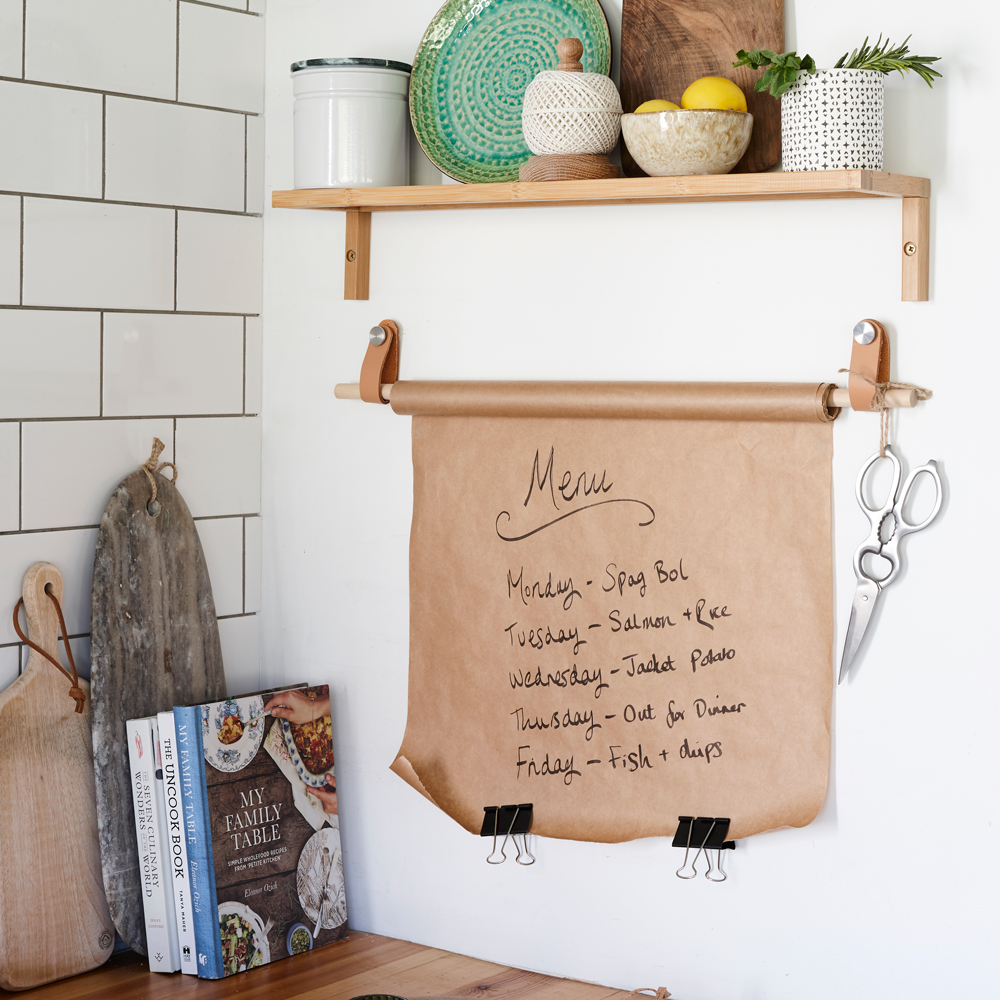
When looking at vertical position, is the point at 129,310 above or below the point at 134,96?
below

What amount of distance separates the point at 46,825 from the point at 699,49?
39.5 inches

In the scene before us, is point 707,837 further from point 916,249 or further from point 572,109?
point 572,109

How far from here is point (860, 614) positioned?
44.1 inches

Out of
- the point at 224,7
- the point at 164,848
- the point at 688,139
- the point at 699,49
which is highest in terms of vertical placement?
Result: the point at 224,7

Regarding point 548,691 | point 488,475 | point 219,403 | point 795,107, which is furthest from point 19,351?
point 795,107

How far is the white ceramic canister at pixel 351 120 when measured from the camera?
1.31 m

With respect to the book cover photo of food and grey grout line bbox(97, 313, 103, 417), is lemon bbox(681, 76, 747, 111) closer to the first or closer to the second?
grey grout line bbox(97, 313, 103, 417)

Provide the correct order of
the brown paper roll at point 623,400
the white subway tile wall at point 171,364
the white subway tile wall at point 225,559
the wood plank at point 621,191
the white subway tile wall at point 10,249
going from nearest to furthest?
the wood plank at point 621,191 → the brown paper roll at point 623,400 → the white subway tile wall at point 10,249 → the white subway tile wall at point 171,364 → the white subway tile wall at point 225,559

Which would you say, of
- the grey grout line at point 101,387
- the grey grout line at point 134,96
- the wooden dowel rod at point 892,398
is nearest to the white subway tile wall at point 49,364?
the grey grout line at point 101,387

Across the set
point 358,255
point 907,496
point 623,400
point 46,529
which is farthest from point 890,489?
point 46,529

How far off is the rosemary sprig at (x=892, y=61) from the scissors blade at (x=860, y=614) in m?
0.43

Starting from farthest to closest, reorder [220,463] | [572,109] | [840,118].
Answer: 1. [220,463]
2. [572,109]
3. [840,118]

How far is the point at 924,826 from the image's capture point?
111 cm

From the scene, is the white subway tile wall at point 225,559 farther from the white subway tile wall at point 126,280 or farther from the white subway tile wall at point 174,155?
the white subway tile wall at point 174,155
